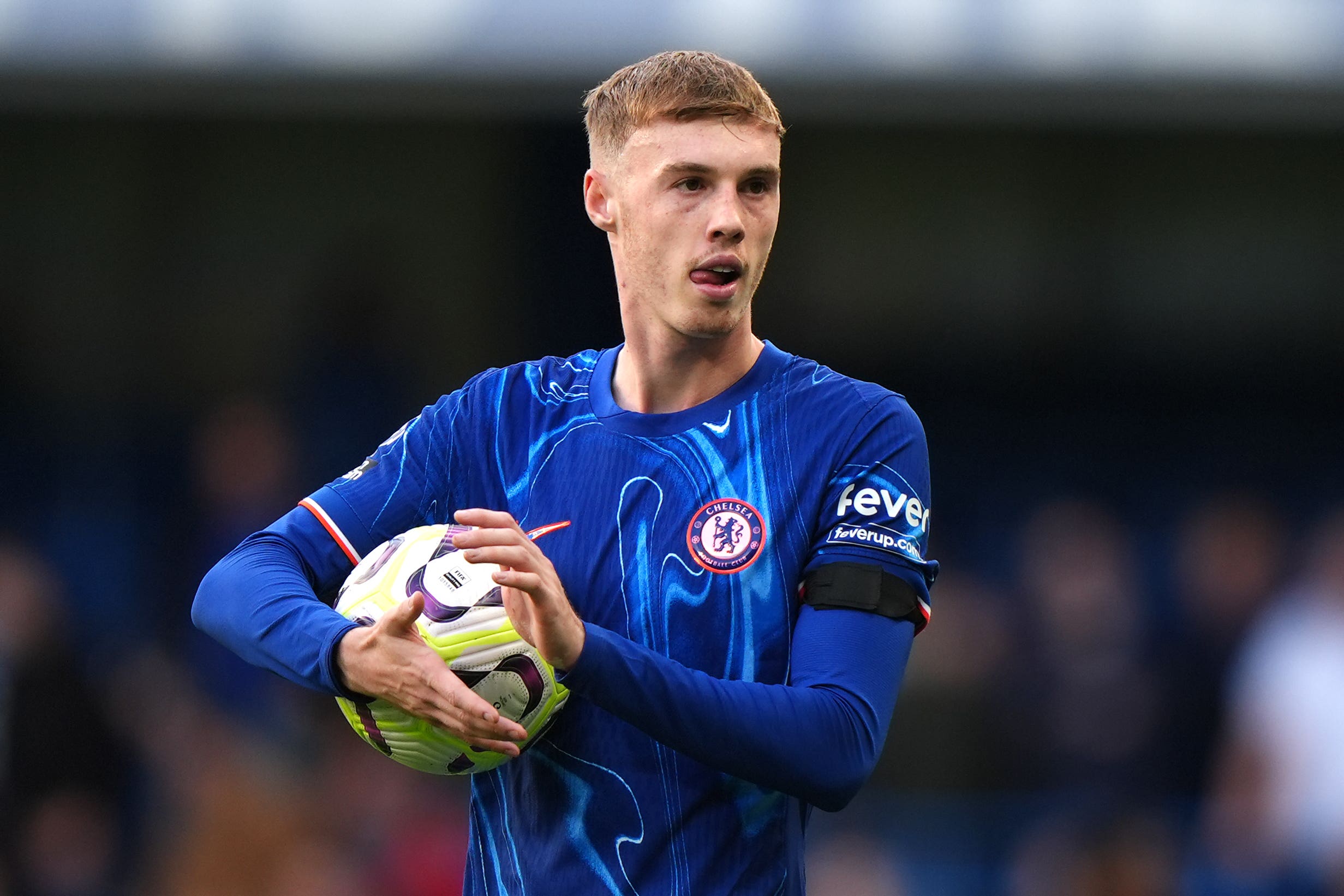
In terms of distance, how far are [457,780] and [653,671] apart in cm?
594

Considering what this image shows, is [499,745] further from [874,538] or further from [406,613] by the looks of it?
[874,538]

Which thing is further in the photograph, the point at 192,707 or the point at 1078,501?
the point at 1078,501

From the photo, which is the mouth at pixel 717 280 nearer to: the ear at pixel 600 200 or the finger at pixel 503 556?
the ear at pixel 600 200

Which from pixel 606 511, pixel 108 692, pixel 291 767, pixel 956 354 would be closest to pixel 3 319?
pixel 108 692

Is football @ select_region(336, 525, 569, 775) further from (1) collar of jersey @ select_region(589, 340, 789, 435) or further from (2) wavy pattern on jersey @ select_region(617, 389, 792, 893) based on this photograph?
(1) collar of jersey @ select_region(589, 340, 789, 435)

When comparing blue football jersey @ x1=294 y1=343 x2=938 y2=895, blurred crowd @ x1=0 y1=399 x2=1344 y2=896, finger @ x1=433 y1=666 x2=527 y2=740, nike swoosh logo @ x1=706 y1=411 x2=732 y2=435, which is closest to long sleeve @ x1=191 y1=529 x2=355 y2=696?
blue football jersey @ x1=294 y1=343 x2=938 y2=895

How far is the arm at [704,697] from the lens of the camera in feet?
8.25

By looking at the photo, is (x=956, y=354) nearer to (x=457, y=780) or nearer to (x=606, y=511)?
(x=457, y=780)

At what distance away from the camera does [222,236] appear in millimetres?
11031

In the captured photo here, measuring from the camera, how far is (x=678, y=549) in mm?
2883

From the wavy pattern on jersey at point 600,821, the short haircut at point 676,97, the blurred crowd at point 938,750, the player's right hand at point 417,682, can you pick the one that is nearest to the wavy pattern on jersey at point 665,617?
the wavy pattern on jersey at point 600,821

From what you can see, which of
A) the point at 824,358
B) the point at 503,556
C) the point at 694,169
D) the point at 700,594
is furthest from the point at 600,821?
the point at 824,358

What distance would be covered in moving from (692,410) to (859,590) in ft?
1.50

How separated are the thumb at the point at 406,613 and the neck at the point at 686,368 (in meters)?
0.61
